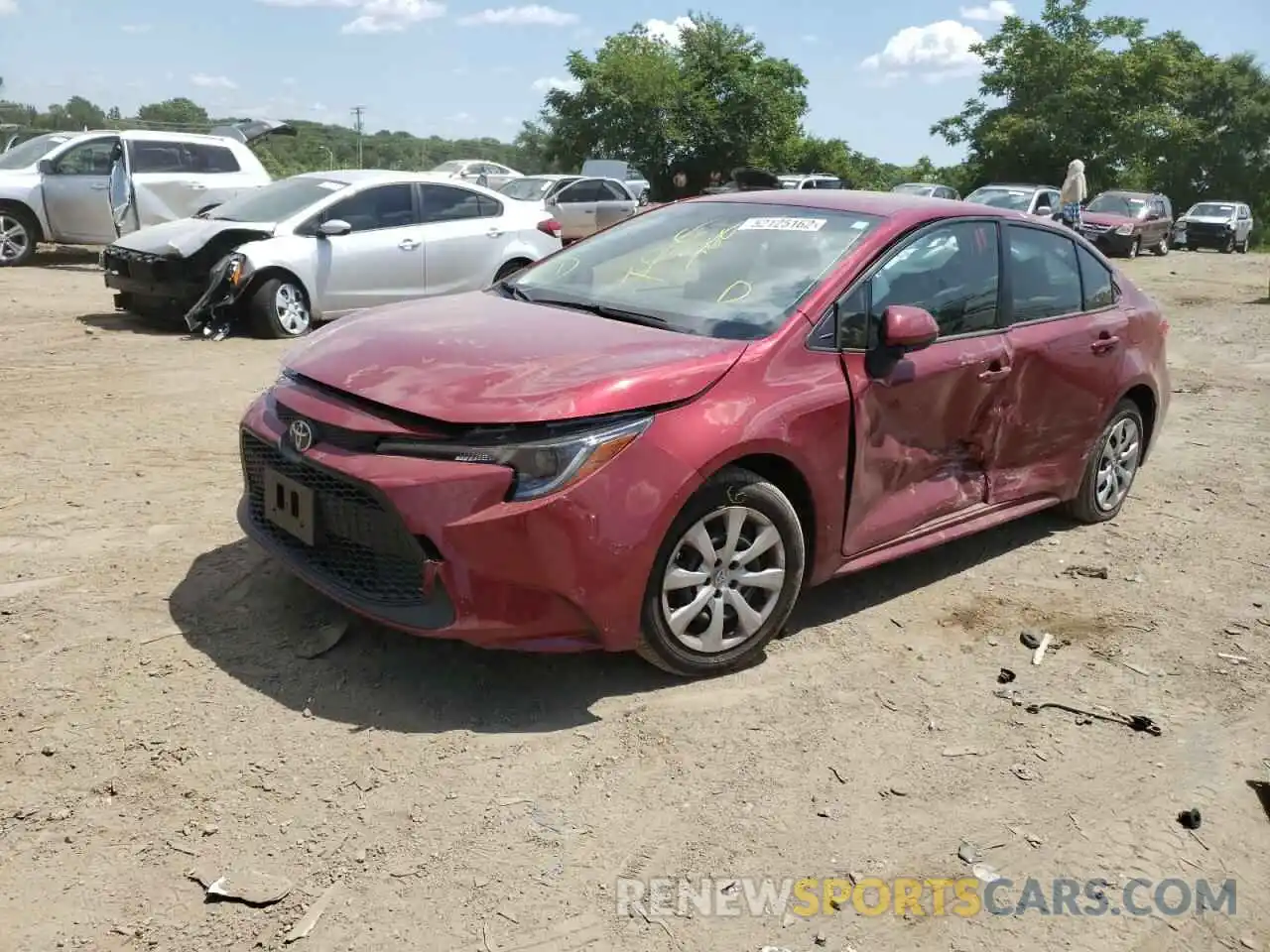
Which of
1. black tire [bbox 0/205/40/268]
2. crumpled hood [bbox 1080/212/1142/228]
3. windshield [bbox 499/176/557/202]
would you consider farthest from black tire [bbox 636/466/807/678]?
crumpled hood [bbox 1080/212/1142/228]

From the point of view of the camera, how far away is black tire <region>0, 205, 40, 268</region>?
14586 millimetres

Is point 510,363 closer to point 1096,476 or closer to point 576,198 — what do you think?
point 1096,476

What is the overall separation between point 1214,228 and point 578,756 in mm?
36570

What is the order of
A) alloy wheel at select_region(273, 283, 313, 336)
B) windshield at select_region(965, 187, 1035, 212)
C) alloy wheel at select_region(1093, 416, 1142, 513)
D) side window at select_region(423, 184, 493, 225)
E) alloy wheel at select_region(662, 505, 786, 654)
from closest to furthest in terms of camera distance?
alloy wheel at select_region(662, 505, 786, 654) → alloy wheel at select_region(1093, 416, 1142, 513) → alloy wheel at select_region(273, 283, 313, 336) → side window at select_region(423, 184, 493, 225) → windshield at select_region(965, 187, 1035, 212)

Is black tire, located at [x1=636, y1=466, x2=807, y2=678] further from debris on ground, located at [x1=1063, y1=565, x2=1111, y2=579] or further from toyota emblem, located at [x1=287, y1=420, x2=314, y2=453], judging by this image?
debris on ground, located at [x1=1063, y1=565, x2=1111, y2=579]

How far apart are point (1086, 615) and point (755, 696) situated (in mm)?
1747

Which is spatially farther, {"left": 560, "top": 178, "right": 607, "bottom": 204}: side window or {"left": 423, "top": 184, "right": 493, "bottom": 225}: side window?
{"left": 560, "top": 178, "right": 607, "bottom": 204}: side window

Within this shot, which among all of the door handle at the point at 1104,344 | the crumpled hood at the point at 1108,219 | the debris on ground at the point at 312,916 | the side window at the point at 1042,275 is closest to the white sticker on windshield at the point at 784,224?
the side window at the point at 1042,275

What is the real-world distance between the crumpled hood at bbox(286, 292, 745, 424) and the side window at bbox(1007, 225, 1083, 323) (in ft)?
5.71

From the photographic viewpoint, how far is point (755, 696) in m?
3.77

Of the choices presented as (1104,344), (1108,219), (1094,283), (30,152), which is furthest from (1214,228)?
(1104,344)

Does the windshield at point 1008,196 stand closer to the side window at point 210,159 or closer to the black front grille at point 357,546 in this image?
the side window at point 210,159

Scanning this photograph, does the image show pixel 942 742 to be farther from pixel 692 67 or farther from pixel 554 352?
pixel 692 67

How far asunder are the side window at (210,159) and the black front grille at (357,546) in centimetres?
1228
